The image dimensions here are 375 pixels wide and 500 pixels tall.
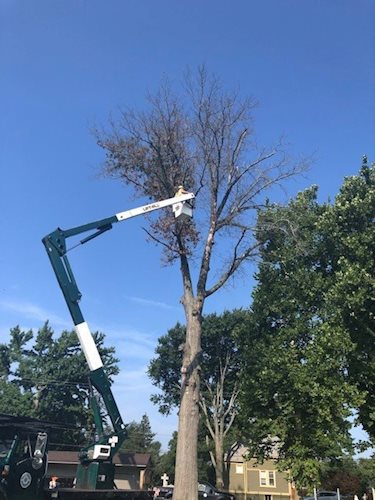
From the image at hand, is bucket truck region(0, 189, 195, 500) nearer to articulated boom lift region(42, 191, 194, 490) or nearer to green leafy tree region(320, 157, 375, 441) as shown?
articulated boom lift region(42, 191, 194, 490)

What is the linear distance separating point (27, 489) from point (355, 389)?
15.3m

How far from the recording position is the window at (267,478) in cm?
5378

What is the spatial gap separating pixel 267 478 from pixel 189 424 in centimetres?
4553

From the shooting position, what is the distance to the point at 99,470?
11492 mm

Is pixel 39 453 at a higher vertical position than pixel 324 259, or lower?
lower

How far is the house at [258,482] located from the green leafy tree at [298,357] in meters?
31.5

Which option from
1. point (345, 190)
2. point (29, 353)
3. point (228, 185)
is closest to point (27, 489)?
point (228, 185)

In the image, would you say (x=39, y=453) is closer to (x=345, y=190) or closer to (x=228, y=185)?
(x=228, y=185)

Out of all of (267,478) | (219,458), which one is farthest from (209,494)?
(267,478)

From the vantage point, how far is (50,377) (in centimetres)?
5041

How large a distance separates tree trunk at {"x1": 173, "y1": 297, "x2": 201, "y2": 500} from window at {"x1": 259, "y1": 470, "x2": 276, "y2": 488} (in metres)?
44.9

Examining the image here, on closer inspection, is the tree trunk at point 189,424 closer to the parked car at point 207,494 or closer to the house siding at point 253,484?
the parked car at point 207,494

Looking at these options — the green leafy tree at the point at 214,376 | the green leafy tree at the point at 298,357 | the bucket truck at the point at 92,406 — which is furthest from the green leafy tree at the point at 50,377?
the bucket truck at the point at 92,406

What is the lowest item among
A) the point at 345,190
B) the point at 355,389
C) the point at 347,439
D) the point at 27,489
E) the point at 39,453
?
the point at 27,489
